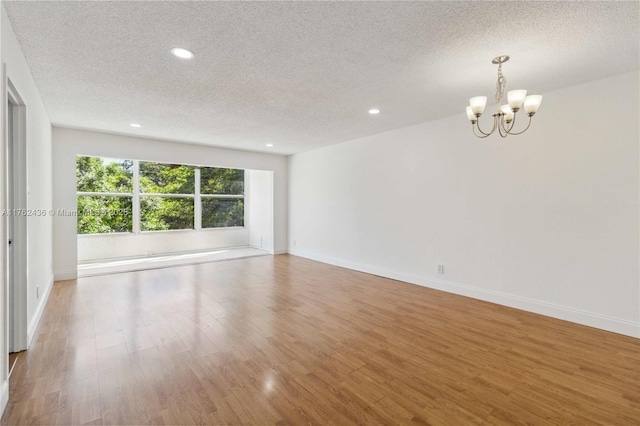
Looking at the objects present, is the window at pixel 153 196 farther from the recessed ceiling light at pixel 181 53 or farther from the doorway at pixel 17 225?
the recessed ceiling light at pixel 181 53

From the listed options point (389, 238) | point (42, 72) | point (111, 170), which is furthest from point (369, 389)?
point (111, 170)

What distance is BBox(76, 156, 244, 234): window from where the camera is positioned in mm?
6559

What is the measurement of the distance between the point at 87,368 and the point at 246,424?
147 centimetres

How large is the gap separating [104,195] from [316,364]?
21.9ft

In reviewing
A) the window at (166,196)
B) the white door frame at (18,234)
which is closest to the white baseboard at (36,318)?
the white door frame at (18,234)

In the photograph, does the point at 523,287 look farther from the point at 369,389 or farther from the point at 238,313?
the point at 238,313

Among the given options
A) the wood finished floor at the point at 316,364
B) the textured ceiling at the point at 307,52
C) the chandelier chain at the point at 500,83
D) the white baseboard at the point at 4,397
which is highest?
the textured ceiling at the point at 307,52

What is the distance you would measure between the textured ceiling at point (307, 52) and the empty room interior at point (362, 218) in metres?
0.02

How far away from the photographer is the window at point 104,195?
642 cm

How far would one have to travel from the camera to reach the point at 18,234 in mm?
2553

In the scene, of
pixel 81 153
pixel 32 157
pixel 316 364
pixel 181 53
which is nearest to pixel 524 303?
pixel 316 364

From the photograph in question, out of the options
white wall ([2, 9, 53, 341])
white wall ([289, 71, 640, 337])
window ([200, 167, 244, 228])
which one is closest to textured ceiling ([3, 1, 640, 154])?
white wall ([2, 9, 53, 341])

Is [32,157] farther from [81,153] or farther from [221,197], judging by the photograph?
[221,197]

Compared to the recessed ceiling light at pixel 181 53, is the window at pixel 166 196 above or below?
below
